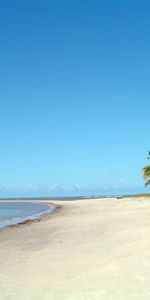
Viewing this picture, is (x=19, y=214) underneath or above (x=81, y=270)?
above

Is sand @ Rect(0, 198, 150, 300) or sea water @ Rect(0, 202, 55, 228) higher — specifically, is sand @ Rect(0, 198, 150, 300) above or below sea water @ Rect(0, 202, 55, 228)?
below

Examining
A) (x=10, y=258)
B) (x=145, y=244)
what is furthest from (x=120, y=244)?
(x=10, y=258)

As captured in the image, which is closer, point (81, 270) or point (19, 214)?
point (81, 270)

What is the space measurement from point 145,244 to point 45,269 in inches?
148

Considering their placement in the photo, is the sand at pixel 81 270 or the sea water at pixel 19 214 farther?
the sea water at pixel 19 214

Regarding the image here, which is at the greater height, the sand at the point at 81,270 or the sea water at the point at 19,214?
the sea water at the point at 19,214

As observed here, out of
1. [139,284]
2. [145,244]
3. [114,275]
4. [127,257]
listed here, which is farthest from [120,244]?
[139,284]

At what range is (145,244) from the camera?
1441 cm

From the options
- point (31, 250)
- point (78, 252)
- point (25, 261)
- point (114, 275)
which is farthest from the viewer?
point (31, 250)

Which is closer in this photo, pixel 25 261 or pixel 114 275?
pixel 114 275

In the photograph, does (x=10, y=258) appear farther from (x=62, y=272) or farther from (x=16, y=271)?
(x=62, y=272)

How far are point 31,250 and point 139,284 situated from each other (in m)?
8.00

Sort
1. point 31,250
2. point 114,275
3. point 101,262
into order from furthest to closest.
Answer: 1. point 31,250
2. point 101,262
3. point 114,275

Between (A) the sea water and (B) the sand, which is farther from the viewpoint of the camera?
(A) the sea water
